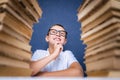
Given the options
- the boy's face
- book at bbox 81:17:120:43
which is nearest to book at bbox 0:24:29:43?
book at bbox 81:17:120:43

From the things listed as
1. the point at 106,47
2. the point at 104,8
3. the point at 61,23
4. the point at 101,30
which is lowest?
the point at 106,47

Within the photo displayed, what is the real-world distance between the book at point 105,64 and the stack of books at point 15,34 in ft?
1.24

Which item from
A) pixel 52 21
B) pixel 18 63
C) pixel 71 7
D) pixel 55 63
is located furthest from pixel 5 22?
pixel 71 7

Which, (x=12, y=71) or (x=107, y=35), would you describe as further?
(x=107, y=35)

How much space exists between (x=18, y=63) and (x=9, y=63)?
0.31 ft

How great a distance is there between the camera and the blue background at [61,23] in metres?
1.92

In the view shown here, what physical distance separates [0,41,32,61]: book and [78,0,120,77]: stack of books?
15.4 inches

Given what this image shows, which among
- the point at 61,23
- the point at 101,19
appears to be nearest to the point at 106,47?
the point at 101,19

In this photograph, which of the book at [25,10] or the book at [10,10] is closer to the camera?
the book at [10,10]

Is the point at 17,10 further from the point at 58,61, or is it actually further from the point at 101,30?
the point at 58,61

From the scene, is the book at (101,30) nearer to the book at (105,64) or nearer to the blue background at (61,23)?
the book at (105,64)

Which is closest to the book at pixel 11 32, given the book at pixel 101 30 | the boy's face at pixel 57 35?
the book at pixel 101 30

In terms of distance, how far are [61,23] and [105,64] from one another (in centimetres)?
113

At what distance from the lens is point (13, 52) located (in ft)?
3.07
